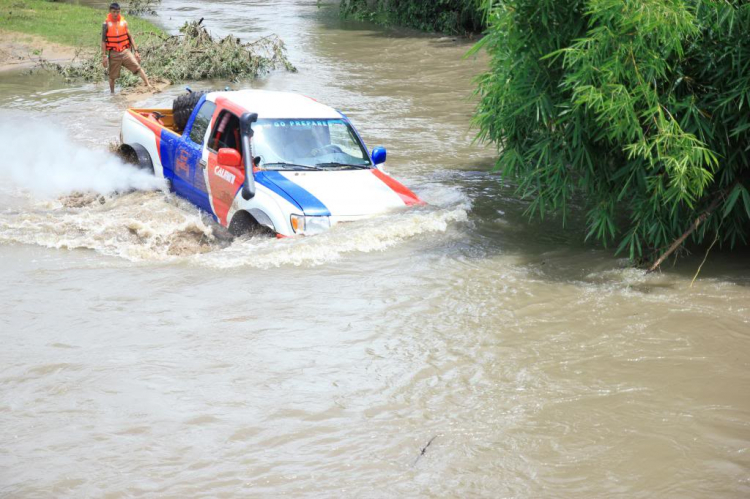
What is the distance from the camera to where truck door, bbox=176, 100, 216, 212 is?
9.72m

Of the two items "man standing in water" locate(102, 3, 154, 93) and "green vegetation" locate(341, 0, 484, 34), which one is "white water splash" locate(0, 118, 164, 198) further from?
"green vegetation" locate(341, 0, 484, 34)

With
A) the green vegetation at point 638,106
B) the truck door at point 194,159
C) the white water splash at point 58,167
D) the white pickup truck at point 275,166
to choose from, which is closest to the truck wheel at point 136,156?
the white water splash at point 58,167

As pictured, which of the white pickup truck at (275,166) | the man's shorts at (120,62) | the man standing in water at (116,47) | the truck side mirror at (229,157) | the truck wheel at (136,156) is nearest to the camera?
the white pickup truck at (275,166)

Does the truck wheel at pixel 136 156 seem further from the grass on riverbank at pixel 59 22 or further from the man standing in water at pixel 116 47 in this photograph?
the grass on riverbank at pixel 59 22

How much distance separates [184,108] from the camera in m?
10.9

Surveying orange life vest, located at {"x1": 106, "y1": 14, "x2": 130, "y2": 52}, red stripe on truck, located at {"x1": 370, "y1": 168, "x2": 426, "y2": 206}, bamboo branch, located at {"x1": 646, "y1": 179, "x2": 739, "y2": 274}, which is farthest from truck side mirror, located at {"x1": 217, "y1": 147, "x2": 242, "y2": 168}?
orange life vest, located at {"x1": 106, "y1": 14, "x2": 130, "y2": 52}

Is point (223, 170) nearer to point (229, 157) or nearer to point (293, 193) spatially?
point (229, 157)

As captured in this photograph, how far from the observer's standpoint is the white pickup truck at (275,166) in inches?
345

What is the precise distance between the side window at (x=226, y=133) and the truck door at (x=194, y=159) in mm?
170

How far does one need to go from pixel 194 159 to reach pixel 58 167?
379cm

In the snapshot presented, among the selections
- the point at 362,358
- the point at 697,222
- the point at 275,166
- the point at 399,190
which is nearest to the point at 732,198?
the point at 697,222

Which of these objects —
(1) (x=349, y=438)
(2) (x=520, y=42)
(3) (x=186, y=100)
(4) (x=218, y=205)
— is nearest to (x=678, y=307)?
(2) (x=520, y=42)

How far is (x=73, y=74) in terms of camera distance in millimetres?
21078

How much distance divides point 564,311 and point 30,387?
13.6ft
